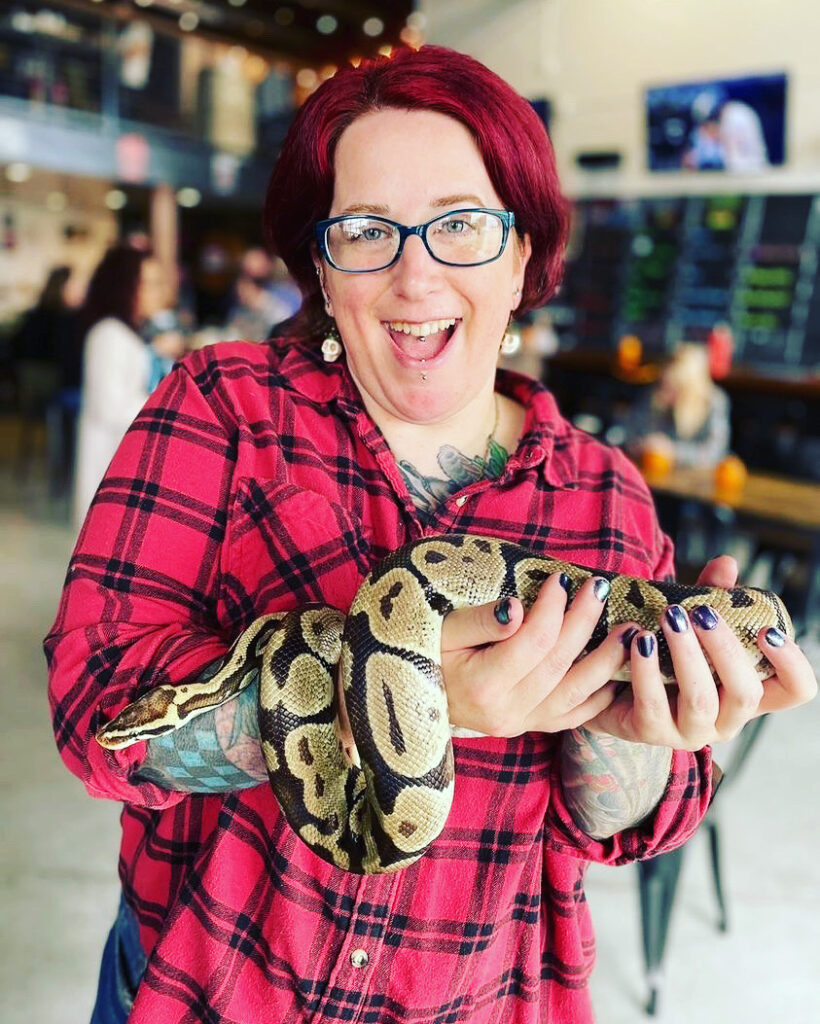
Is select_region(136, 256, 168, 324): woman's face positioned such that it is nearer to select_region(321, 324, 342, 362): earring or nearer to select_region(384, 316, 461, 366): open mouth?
select_region(321, 324, 342, 362): earring

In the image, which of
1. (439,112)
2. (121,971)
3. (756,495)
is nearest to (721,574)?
(439,112)

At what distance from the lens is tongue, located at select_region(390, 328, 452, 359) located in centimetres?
120

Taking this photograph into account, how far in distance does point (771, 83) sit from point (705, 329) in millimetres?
2227

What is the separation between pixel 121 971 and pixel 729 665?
995 millimetres

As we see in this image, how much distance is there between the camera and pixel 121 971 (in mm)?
1304

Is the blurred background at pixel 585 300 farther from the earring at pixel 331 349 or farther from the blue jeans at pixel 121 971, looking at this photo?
the earring at pixel 331 349

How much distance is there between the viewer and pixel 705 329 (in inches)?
348

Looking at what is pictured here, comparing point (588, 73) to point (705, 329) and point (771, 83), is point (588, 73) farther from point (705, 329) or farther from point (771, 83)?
point (705, 329)

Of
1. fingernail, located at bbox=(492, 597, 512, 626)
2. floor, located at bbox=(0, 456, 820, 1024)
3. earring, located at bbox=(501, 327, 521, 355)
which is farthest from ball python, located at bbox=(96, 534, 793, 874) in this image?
floor, located at bbox=(0, 456, 820, 1024)

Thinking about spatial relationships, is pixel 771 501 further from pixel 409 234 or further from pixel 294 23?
pixel 294 23

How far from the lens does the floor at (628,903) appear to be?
2646 millimetres

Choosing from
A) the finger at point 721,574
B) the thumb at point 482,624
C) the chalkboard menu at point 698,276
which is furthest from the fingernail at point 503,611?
the chalkboard menu at point 698,276

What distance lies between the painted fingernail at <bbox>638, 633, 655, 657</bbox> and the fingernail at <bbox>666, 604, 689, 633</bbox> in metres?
0.03

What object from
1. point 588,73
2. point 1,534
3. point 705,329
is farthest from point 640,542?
point 588,73
